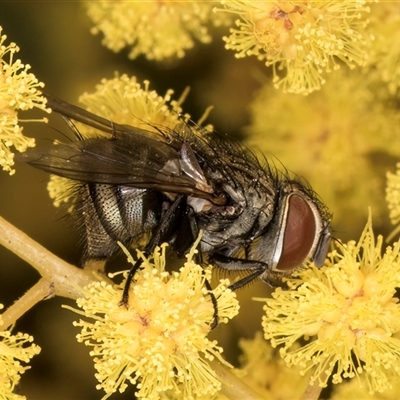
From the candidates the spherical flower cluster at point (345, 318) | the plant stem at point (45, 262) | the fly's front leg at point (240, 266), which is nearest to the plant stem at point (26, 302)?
the plant stem at point (45, 262)

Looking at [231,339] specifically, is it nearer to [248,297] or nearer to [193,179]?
[248,297]

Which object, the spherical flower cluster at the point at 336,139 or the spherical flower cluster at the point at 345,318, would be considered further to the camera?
the spherical flower cluster at the point at 336,139

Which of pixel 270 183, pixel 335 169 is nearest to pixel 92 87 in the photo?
pixel 335 169

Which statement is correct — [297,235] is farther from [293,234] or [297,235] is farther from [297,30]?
[297,30]

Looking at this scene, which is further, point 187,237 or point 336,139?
point 336,139

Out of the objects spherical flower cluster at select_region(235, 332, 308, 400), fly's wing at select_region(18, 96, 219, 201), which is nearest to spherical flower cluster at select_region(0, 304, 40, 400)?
fly's wing at select_region(18, 96, 219, 201)

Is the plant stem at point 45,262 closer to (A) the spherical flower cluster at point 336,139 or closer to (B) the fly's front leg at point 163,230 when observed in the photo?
(B) the fly's front leg at point 163,230

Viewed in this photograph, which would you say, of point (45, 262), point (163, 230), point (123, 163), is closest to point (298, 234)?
point (163, 230)

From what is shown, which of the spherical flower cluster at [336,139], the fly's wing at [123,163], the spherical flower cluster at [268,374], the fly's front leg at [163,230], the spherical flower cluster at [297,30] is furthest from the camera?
the spherical flower cluster at [336,139]
